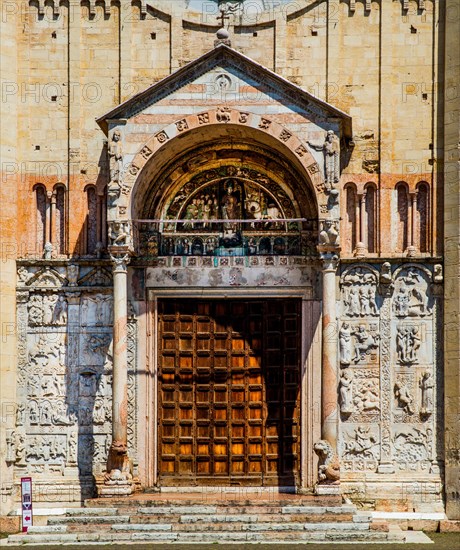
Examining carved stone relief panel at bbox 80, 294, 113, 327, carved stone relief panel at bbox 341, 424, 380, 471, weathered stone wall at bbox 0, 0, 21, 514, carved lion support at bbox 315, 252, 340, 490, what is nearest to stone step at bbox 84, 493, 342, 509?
carved lion support at bbox 315, 252, 340, 490

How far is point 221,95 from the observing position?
1157 inches

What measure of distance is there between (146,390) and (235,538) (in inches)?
171

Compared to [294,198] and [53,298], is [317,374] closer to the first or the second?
[294,198]

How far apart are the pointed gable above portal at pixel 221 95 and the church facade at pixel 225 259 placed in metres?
0.10

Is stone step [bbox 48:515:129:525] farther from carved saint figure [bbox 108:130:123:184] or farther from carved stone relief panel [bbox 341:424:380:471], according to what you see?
carved saint figure [bbox 108:130:123:184]

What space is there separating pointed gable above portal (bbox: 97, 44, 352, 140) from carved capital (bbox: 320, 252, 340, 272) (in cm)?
249

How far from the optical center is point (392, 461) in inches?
1178

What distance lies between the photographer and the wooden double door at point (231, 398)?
30.4 m

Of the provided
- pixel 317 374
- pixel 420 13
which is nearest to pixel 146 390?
pixel 317 374

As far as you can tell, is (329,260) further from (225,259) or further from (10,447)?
(10,447)

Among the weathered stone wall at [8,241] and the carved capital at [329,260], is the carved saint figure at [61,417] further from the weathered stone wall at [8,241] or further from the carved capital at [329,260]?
the carved capital at [329,260]

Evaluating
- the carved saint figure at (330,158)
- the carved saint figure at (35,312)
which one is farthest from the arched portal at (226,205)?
the carved saint figure at (35,312)

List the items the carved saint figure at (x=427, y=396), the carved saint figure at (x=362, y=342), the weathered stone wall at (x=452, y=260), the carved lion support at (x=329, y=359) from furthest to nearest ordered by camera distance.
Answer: the carved saint figure at (x=362, y=342) < the carved saint figure at (x=427, y=396) < the weathered stone wall at (x=452, y=260) < the carved lion support at (x=329, y=359)

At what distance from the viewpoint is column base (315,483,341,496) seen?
28.6m
